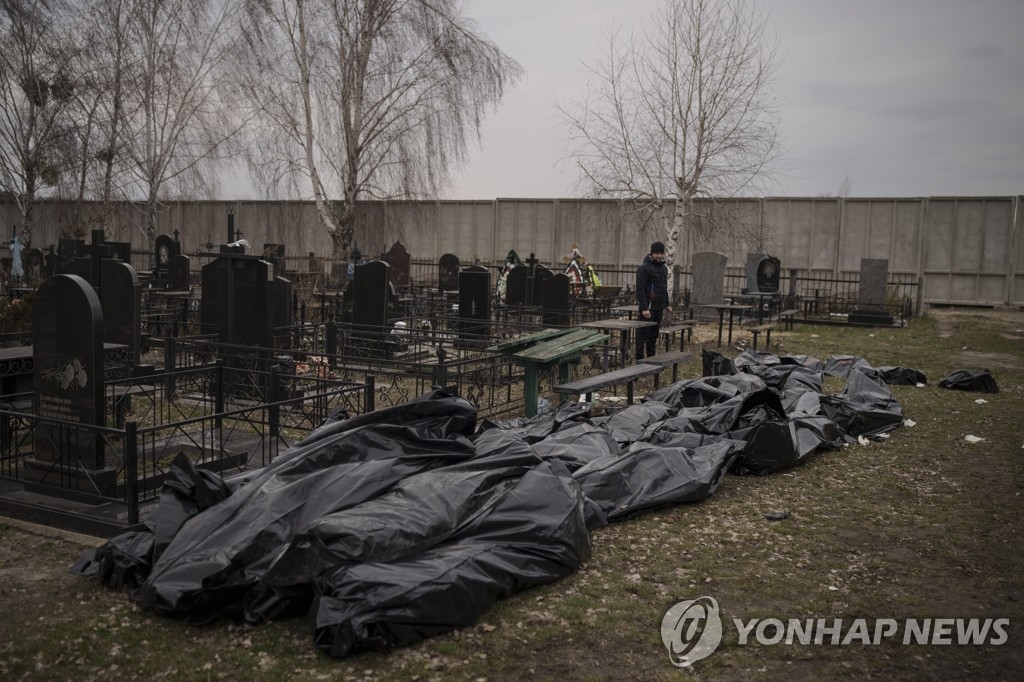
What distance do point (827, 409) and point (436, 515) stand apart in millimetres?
6131

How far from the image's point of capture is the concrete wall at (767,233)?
29.6 meters

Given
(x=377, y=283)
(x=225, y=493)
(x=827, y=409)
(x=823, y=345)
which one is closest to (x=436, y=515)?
(x=225, y=493)

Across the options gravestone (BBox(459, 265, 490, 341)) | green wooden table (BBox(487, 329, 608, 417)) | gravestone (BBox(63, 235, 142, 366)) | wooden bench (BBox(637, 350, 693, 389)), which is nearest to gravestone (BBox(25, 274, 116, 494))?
gravestone (BBox(63, 235, 142, 366))

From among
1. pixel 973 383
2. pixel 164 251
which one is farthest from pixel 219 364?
pixel 164 251

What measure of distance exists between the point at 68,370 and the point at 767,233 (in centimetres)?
2749

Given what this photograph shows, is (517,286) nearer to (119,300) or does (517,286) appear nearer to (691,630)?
(119,300)

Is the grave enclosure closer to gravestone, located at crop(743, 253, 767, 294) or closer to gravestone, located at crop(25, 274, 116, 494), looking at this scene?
gravestone, located at crop(25, 274, 116, 494)

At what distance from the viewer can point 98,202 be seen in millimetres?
26859

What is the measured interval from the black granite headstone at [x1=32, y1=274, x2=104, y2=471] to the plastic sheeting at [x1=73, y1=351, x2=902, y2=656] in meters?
1.94

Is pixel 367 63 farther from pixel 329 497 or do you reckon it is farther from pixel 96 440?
pixel 329 497

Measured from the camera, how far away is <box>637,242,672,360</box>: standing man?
13781 millimetres

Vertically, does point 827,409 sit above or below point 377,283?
below

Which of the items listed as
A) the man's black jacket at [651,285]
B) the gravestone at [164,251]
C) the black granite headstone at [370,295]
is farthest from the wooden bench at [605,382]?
the gravestone at [164,251]

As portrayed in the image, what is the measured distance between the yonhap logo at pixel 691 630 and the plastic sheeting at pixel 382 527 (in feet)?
2.59
